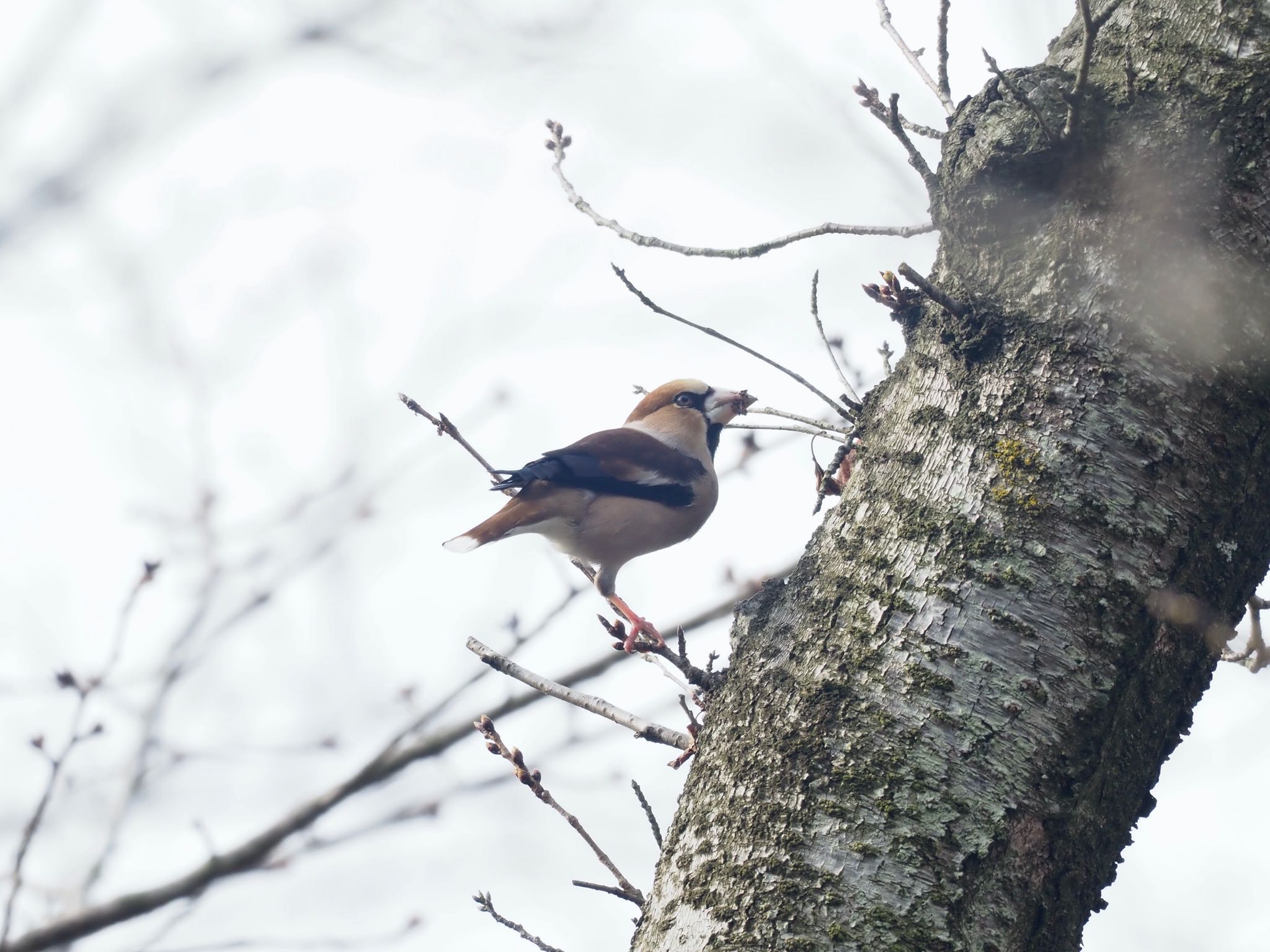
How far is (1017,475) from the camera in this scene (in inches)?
72.2

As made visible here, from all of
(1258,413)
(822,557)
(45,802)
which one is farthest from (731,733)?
(45,802)

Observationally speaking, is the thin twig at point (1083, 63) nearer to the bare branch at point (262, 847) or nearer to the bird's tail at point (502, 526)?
the bare branch at point (262, 847)

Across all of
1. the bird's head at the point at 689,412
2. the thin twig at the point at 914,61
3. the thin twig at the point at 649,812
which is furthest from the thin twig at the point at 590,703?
the bird's head at the point at 689,412

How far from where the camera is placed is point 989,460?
1.87m

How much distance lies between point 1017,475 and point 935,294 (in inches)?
15.6

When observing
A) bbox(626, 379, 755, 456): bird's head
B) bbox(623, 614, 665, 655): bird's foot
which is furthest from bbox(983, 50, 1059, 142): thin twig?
bbox(626, 379, 755, 456): bird's head

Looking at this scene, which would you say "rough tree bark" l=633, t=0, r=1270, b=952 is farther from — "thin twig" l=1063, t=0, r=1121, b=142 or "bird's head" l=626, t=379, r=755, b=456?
"bird's head" l=626, t=379, r=755, b=456

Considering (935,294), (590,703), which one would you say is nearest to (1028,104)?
(935,294)

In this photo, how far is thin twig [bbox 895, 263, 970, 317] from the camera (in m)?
1.89

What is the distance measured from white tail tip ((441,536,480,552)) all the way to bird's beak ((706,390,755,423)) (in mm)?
2051

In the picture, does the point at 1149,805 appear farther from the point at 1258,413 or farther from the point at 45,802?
the point at 45,802

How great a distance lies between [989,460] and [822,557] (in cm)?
36

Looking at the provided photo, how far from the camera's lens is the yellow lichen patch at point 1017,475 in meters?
1.81

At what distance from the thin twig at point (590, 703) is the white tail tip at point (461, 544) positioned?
2221 mm
